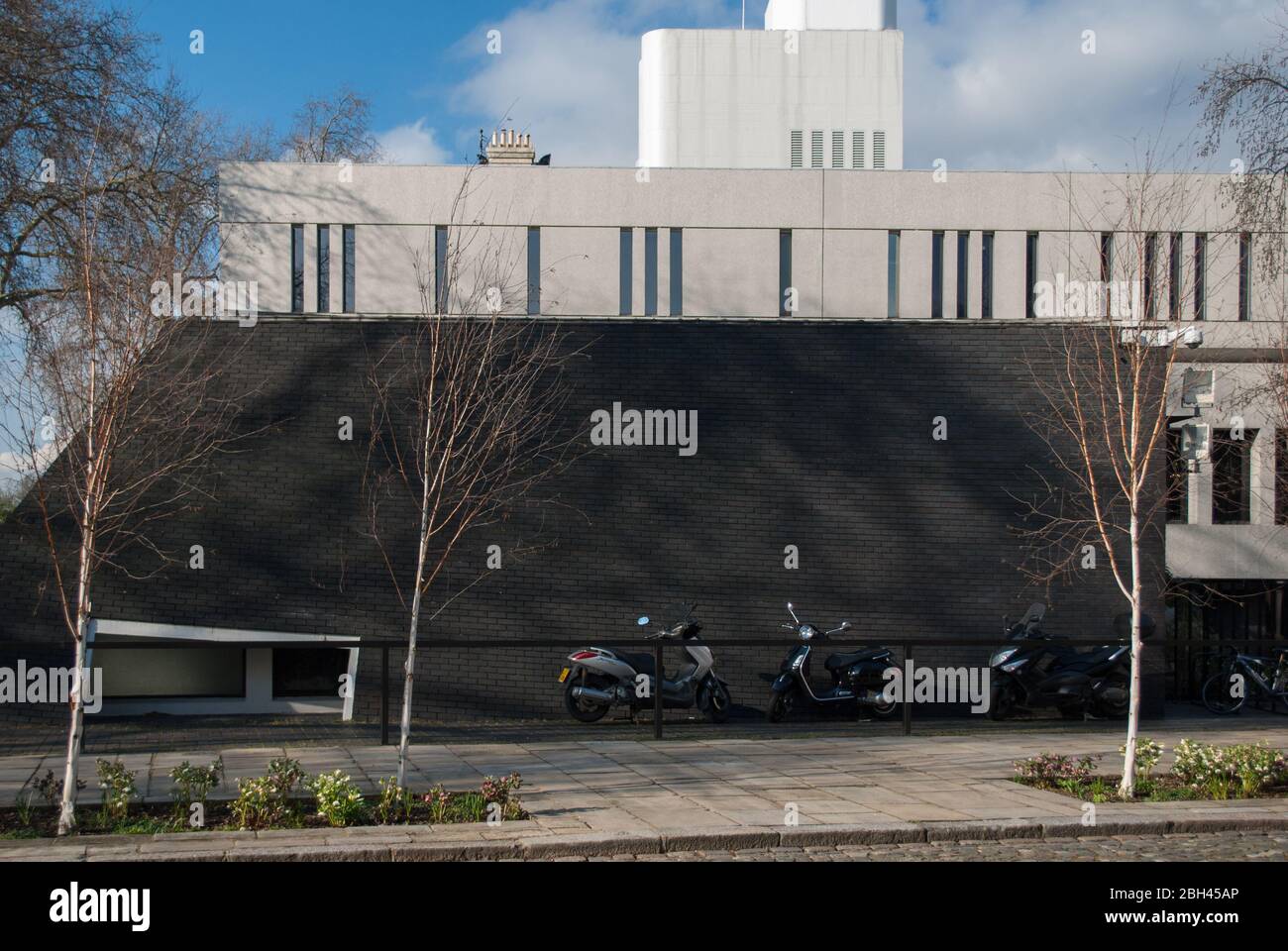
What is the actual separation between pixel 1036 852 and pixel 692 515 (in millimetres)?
8675

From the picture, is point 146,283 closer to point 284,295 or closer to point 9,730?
point 9,730

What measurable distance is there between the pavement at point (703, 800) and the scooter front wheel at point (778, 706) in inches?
57.3

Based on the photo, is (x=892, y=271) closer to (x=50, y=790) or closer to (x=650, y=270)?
(x=650, y=270)

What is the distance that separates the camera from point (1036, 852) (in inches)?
322

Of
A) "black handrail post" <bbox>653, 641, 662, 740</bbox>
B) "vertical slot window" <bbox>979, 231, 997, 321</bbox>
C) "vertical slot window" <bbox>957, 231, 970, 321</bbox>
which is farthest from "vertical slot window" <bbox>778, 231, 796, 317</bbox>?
"black handrail post" <bbox>653, 641, 662, 740</bbox>

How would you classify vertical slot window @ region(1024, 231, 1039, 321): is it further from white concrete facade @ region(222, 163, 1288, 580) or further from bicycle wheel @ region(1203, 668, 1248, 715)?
bicycle wheel @ region(1203, 668, 1248, 715)

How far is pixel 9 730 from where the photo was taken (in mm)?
13195

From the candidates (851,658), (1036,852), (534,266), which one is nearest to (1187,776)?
(1036,852)

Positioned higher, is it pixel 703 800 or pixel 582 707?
pixel 703 800

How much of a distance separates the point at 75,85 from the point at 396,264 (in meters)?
5.61

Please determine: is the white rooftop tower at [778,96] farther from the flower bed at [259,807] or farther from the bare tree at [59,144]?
the flower bed at [259,807]

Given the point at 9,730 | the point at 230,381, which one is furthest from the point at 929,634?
the point at 9,730

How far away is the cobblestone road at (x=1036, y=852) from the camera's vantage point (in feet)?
25.9

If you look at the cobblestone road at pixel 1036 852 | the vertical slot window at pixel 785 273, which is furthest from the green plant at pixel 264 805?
the vertical slot window at pixel 785 273
